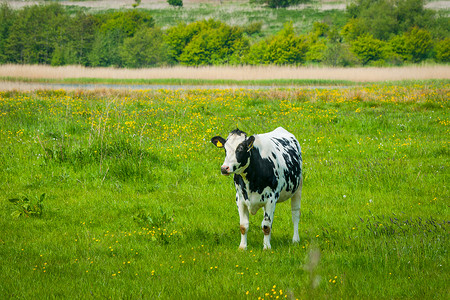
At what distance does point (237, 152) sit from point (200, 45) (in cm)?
7270

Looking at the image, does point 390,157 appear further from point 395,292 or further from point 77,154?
point 77,154

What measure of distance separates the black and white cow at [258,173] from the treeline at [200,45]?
65.0 metres

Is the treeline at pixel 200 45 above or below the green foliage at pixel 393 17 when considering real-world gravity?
below

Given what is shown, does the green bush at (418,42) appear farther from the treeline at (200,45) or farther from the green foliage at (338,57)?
the green foliage at (338,57)

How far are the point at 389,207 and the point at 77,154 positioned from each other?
786 centimetres

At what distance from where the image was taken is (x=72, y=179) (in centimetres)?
1048

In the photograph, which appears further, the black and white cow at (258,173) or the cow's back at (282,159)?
the cow's back at (282,159)

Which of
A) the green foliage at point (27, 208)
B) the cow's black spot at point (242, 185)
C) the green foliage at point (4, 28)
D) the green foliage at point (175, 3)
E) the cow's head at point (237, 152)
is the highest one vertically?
the green foliage at point (175, 3)

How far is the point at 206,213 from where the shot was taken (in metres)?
8.45

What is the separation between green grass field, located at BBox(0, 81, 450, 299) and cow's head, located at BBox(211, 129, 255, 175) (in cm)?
132

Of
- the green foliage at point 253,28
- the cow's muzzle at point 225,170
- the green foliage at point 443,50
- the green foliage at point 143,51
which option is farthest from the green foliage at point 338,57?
the cow's muzzle at point 225,170

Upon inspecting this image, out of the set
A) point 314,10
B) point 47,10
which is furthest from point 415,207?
point 314,10

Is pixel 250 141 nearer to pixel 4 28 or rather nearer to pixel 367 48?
pixel 367 48

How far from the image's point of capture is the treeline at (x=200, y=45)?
71.8 m
